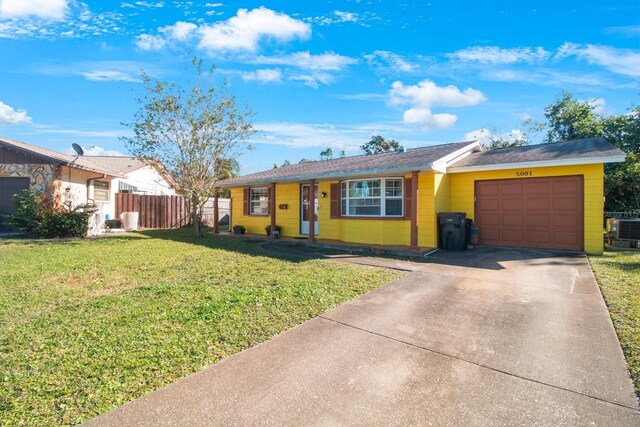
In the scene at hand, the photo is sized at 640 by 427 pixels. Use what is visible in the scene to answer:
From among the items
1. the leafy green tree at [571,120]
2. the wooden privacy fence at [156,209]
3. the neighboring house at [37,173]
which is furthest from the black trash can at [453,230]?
the leafy green tree at [571,120]

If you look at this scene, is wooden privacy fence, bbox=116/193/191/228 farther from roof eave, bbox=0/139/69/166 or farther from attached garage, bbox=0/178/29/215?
roof eave, bbox=0/139/69/166

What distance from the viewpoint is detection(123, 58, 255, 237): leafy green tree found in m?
12.6

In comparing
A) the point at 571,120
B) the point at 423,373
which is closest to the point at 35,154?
the point at 423,373

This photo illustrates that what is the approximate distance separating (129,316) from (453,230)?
341 inches

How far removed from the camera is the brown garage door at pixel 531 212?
9328 mm

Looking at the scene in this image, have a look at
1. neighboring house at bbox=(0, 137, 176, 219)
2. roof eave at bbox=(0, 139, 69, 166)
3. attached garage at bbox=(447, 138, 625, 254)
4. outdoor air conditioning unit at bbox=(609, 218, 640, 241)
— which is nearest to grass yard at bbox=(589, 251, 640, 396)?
attached garage at bbox=(447, 138, 625, 254)

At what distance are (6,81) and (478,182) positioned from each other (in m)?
18.6

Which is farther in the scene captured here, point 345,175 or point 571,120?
point 571,120

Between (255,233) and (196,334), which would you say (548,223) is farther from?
(255,233)

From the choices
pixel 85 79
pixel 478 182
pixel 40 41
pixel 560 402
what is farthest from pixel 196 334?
pixel 85 79

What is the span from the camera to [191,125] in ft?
42.2

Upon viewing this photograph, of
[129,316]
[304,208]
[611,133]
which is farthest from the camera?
[611,133]

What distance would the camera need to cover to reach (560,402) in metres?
2.49

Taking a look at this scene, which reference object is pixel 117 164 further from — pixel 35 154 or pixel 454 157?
pixel 454 157
